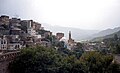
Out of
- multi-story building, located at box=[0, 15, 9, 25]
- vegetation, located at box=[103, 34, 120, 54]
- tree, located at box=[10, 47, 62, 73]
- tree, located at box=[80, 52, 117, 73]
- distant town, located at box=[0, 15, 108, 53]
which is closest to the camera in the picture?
tree, located at box=[10, 47, 62, 73]

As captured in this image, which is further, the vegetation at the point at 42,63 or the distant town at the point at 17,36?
the distant town at the point at 17,36

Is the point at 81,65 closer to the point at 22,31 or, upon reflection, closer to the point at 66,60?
the point at 66,60

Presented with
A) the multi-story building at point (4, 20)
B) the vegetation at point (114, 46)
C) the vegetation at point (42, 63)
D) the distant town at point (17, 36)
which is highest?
the multi-story building at point (4, 20)

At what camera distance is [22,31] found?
47531mm

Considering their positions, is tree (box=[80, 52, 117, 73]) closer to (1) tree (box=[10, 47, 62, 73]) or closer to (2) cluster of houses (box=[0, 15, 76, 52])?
Result: (1) tree (box=[10, 47, 62, 73])

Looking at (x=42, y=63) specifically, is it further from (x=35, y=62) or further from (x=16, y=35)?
(x=16, y=35)

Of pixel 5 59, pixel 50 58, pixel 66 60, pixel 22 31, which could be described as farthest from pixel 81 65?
pixel 22 31

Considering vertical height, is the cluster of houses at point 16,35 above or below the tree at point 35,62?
above

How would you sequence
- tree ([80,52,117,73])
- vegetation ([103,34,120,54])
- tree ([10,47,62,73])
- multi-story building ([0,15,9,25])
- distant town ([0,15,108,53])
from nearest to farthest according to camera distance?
1. tree ([10,47,62,73])
2. tree ([80,52,117,73])
3. distant town ([0,15,108,53])
4. multi-story building ([0,15,9,25])
5. vegetation ([103,34,120,54])

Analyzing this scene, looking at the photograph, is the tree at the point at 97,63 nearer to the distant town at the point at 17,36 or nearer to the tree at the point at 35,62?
the tree at the point at 35,62

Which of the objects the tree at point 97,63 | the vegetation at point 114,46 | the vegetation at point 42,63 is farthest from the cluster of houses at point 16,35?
the vegetation at point 114,46

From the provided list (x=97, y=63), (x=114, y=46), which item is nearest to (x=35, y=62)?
(x=97, y=63)

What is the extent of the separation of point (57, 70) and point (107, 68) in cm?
902

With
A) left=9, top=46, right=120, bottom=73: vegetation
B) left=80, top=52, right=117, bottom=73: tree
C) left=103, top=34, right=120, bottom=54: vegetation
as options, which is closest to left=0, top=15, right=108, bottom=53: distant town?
left=9, top=46, right=120, bottom=73: vegetation
